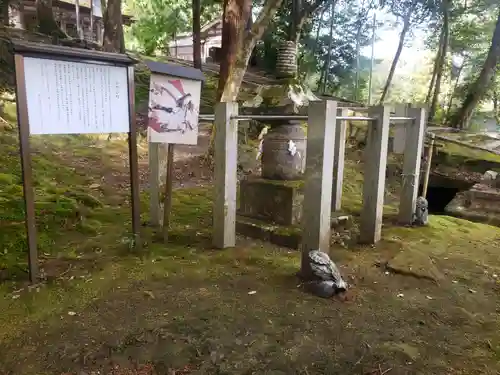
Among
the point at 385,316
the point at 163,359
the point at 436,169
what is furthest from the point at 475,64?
the point at 163,359

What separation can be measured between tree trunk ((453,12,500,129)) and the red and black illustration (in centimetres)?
1091

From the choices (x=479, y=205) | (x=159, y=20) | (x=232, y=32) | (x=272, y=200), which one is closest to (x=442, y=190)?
(x=479, y=205)

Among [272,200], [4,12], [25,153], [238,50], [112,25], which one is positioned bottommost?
[272,200]

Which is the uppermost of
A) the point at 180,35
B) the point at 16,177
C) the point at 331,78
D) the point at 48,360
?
the point at 180,35

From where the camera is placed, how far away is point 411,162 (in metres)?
5.12

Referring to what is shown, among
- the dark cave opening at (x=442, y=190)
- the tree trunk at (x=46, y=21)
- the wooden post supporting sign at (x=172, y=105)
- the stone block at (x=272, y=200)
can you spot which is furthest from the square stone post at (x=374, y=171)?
the tree trunk at (x=46, y=21)

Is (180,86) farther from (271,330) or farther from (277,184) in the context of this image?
(271,330)

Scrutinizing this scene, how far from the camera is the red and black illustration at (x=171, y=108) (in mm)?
3721

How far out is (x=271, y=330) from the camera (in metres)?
2.65

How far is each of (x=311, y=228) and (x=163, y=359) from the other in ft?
5.38

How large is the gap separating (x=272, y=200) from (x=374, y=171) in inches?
46.5

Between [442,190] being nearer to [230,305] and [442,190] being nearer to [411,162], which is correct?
[411,162]

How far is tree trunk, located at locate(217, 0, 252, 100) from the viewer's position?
24.8 feet

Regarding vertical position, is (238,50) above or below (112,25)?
below
